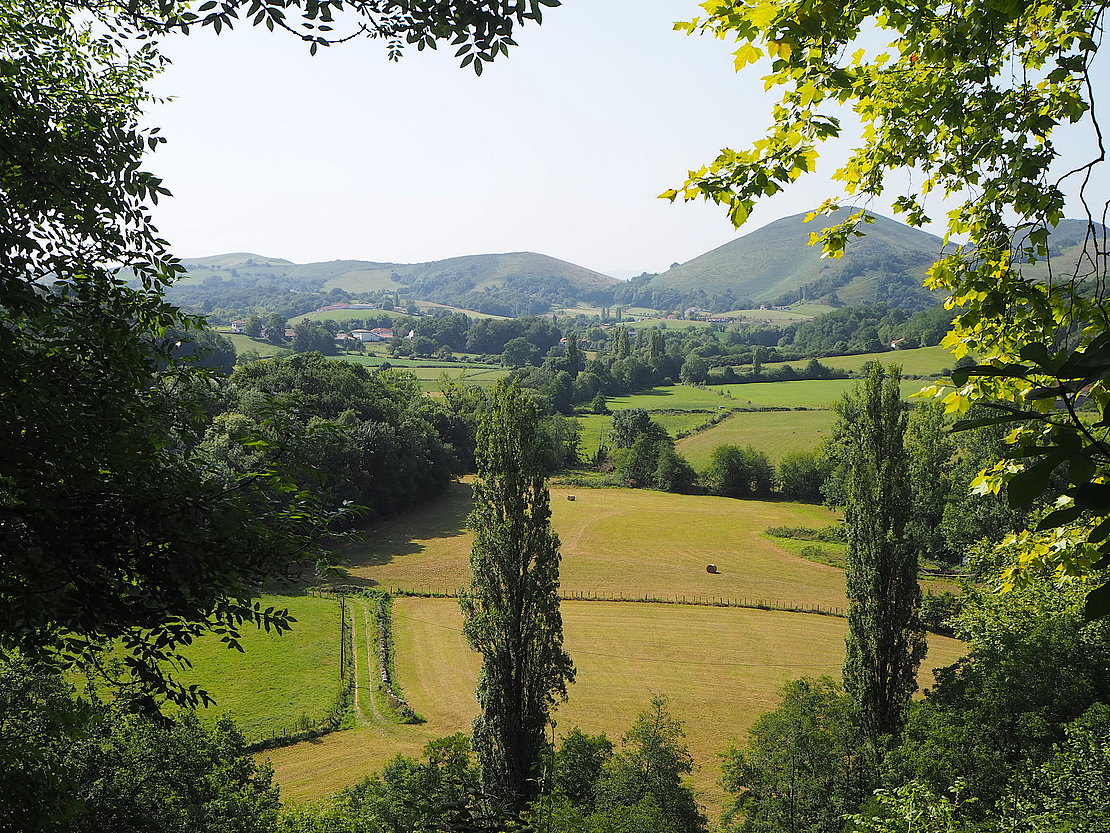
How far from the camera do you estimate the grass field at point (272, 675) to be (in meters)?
26.3

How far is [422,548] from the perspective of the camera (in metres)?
48.4

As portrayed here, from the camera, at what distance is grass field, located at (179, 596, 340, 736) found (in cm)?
2630

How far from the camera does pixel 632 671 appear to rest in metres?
30.8

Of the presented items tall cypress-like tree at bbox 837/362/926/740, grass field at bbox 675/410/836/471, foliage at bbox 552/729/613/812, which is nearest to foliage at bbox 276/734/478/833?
foliage at bbox 552/729/613/812

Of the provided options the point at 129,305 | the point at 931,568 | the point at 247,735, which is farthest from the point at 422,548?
the point at 129,305

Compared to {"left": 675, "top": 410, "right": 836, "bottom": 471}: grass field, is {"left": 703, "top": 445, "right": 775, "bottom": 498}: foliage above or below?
below

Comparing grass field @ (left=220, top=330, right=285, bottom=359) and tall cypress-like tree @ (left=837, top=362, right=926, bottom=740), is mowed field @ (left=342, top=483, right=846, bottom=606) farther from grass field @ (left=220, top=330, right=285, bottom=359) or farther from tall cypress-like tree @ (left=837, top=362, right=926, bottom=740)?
grass field @ (left=220, top=330, right=285, bottom=359)

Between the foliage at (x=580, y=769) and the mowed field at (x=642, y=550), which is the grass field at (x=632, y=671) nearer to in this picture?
the mowed field at (x=642, y=550)

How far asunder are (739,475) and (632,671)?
35128 mm

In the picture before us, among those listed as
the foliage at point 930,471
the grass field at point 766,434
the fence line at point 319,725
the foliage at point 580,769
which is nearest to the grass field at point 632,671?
the fence line at point 319,725

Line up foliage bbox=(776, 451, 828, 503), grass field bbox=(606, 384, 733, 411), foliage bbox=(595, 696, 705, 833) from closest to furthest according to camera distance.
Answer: foliage bbox=(595, 696, 705, 833)
foliage bbox=(776, 451, 828, 503)
grass field bbox=(606, 384, 733, 411)

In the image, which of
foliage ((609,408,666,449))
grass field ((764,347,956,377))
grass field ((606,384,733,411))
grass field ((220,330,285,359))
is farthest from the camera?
grass field ((220,330,285,359))

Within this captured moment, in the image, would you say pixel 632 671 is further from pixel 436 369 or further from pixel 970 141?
pixel 436 369

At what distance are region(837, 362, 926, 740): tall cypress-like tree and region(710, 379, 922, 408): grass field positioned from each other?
63.8 m
